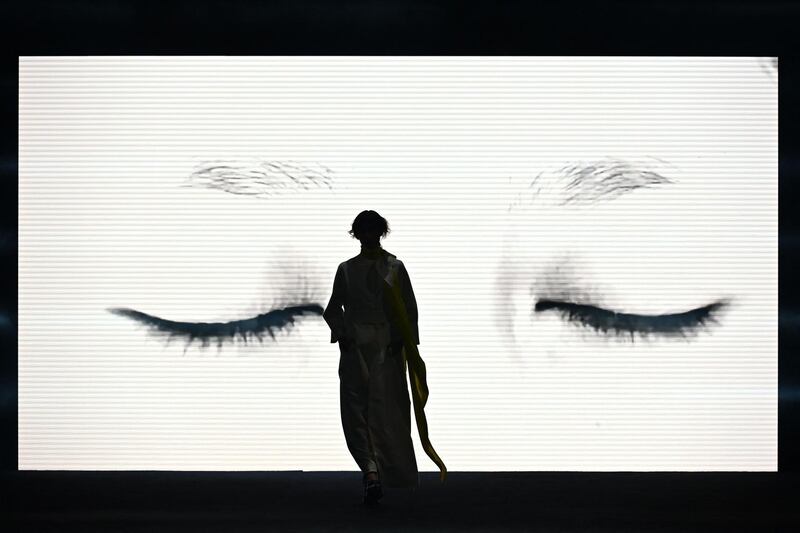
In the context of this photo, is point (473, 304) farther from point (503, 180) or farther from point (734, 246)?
point (734, 246)

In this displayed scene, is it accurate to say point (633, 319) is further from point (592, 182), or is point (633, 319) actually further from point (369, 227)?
point (369, 227)

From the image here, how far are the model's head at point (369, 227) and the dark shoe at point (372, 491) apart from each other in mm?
1320

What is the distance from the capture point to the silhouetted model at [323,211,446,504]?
7.11 m

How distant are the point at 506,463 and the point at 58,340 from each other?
3251 mm

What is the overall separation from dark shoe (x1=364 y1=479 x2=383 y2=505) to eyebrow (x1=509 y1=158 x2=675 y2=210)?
2787 millimetres

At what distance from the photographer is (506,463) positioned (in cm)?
882

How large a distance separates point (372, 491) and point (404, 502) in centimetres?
33

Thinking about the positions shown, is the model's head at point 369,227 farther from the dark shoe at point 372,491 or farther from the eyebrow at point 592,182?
the eyebrow at point 592,182

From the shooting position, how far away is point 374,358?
23.4ft

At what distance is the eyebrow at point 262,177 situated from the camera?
8922 mm

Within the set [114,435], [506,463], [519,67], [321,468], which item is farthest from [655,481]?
[114,435]

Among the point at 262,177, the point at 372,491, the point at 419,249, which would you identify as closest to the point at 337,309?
the point at 372,491

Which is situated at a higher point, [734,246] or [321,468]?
[734,246]
